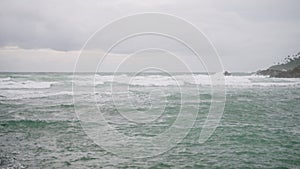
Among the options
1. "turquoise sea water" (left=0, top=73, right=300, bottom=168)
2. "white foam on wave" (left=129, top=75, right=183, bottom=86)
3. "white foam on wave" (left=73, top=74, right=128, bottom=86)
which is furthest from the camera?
"white foam on wave" (left=129, top=75, right=183, bottom=86)

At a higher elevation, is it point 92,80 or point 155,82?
point 92,80

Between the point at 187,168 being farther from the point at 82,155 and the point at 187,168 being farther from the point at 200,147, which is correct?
the point at 82,155

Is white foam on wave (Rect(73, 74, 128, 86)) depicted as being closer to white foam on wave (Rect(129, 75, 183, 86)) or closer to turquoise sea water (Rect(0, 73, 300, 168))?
white foam on wave (Rect(129, 75, 183, 86))

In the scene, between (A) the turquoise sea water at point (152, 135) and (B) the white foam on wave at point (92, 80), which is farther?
(B) the white foam on wave at point (92, 80)

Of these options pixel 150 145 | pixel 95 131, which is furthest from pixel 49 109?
pixel 150 145

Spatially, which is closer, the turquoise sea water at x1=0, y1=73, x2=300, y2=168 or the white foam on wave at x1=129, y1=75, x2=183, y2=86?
the turquoise sea water at x1=0, y1=73, x2=300, y2=168

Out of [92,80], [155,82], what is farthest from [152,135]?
[92,80]

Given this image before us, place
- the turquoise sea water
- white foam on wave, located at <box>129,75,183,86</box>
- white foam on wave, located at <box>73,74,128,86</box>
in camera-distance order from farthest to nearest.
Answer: white foam on wave, located at <box>129,75,183,86</box> < white foam on wave, located at <box>73,74,128,86</box> < the turquoise sea water

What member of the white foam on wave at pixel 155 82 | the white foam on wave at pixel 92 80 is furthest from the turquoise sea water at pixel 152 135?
the white foam on wave at pixel 155 82

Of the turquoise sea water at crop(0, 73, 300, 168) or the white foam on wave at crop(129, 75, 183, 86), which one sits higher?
the white foam on wave at crop(129, 75, 183, 86)

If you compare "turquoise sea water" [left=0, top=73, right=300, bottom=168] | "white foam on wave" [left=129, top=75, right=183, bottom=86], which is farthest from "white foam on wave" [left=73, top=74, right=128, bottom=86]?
"turquoise sea water" [left=0, top=73, right=300, bottom=168]

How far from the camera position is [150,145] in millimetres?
8789

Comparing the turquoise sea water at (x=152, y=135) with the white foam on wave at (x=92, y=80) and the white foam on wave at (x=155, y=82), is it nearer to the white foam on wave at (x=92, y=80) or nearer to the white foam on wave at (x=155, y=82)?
the white foam on wave at (x=92, y=80)

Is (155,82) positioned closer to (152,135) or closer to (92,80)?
(92,80)
